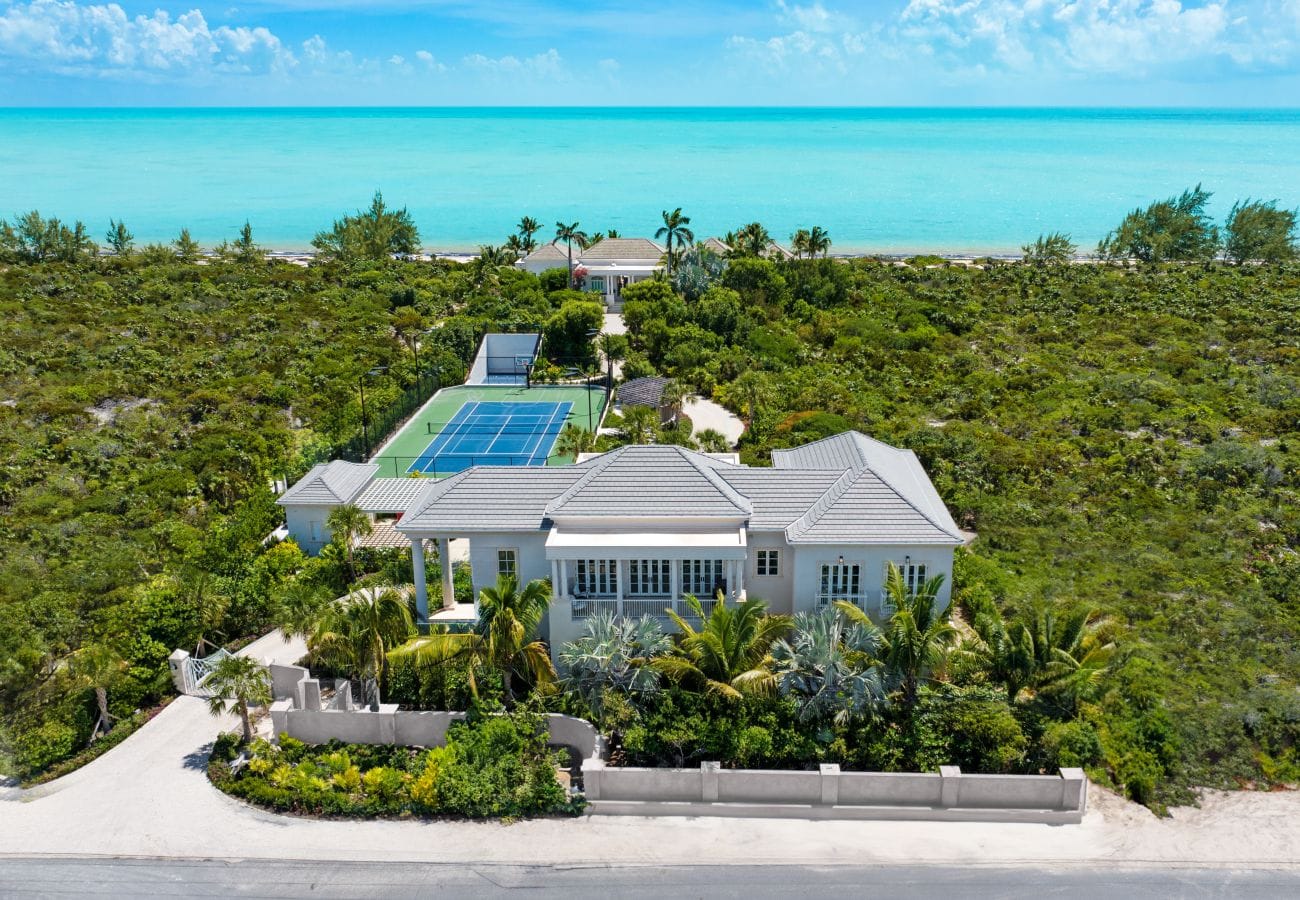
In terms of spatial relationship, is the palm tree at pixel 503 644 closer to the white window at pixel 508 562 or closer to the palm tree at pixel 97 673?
the white window at pixel 508 562

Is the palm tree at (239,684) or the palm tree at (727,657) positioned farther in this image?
the palm tree at (239,684)

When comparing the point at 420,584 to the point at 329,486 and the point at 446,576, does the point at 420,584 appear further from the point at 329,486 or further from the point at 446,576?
the point at 329,486

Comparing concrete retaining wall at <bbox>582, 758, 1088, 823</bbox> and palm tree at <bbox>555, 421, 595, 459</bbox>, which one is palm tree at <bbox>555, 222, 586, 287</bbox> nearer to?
palm tree at <bbox>555, 421, 595, 459</bbox>

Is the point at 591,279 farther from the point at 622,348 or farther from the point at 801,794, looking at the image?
the point at 801,794

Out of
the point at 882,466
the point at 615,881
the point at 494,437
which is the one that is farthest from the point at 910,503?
the point at 494,437

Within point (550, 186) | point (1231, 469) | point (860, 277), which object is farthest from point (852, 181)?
point (1231, 469)

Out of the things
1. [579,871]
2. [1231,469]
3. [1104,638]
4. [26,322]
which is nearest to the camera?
[579,871]

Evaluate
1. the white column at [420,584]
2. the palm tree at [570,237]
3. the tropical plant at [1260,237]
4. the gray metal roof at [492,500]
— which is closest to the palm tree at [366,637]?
the white column at [420,584]
